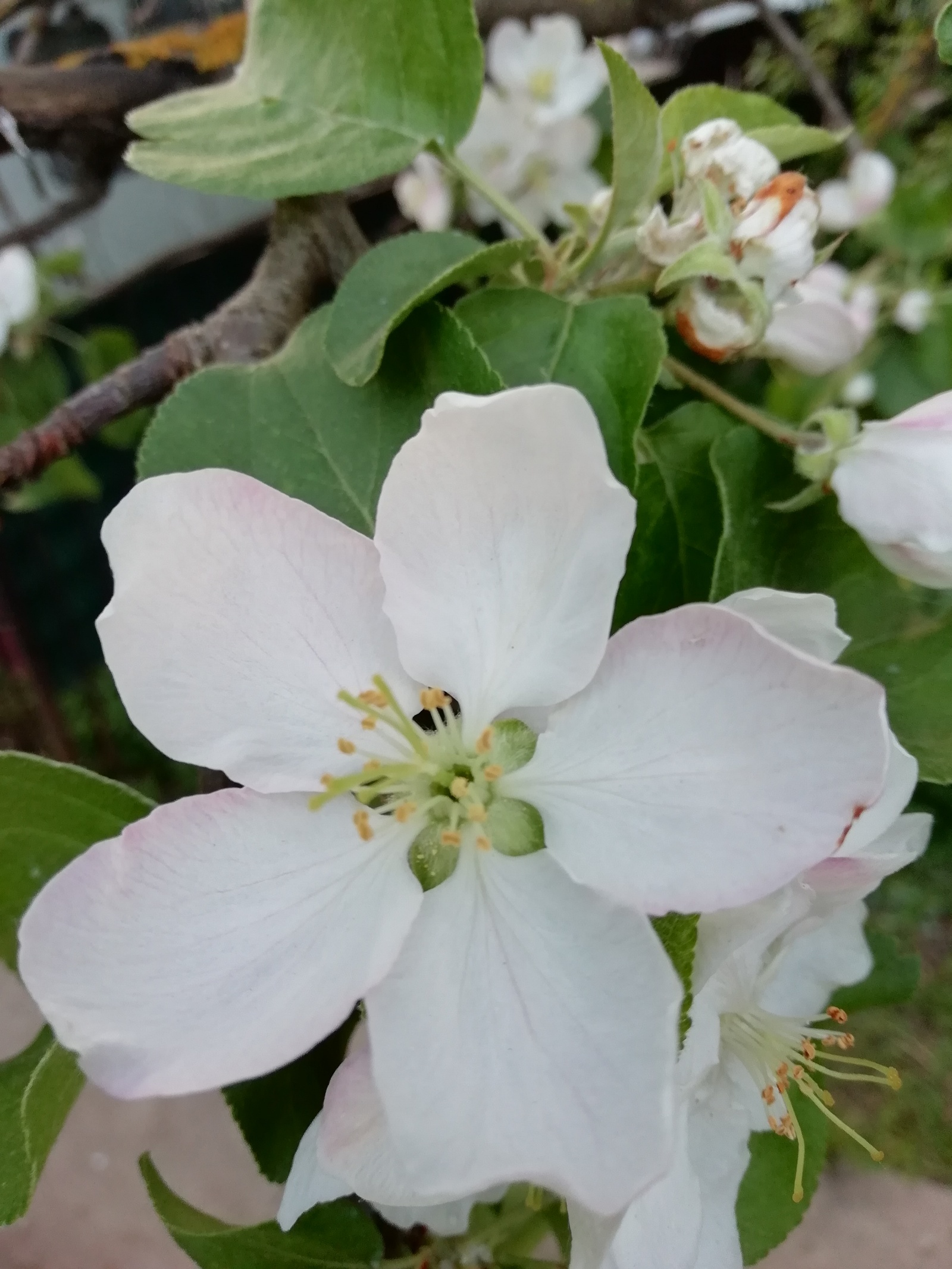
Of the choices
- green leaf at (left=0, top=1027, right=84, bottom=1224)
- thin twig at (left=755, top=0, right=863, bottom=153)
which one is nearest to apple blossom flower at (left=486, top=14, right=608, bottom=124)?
thin twig at (left=755, top=0, right=863, bottom=153)

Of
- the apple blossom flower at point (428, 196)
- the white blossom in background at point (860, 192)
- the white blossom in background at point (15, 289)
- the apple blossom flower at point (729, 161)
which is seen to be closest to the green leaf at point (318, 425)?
the apple blossom flower at point (729, 161)

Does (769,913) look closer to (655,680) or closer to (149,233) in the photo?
(655,680)

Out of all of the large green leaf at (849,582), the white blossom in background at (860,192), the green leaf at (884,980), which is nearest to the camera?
the large green leaf at (849,582)

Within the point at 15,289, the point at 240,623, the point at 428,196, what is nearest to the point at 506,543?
the point at 240,623

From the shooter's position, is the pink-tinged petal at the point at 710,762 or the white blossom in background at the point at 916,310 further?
the white blossom in background at the point at 916,310

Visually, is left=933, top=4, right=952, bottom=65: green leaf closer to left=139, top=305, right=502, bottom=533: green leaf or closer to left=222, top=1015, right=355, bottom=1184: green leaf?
left=139, top=305, right=502, bottom=533: green leaf

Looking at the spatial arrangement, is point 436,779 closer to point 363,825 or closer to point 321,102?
point 363,825

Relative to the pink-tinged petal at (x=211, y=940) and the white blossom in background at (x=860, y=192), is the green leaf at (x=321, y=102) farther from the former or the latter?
the white blossom in background at (x=860, y=192)
